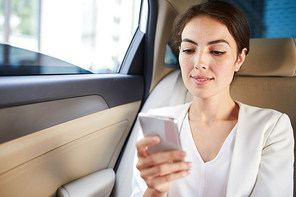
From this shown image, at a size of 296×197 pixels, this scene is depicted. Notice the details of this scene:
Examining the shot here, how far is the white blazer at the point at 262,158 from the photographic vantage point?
89cm

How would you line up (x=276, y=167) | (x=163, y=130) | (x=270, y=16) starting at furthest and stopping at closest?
(x=270, y=16), (x=276, y=167), (x=163, y=130)

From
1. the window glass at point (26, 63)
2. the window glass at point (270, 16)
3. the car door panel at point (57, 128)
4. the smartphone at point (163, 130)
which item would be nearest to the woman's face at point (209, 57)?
the smartphone at point (163, 130)

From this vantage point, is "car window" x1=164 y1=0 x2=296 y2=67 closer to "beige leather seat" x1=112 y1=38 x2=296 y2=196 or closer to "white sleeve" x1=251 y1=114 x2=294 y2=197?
"beige leather seat" x1=112 y1=38 x2=296 y2=196

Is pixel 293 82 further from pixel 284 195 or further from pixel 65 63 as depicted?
pixel 65 63

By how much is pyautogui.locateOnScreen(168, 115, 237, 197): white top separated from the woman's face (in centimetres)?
25

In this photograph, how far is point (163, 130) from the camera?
621mm

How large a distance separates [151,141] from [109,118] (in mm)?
728

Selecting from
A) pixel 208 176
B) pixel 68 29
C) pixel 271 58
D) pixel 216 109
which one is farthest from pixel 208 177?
pixel 68 29

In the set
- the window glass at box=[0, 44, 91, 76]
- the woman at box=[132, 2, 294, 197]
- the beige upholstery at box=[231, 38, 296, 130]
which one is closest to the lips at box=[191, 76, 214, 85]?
the woman at box=[132, 2, 294, 197]

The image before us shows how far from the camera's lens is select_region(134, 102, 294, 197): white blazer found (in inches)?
34.9

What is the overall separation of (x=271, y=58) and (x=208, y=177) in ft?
2.51

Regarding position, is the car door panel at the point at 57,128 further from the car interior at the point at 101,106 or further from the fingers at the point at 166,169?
the fingers at the point at 166,169

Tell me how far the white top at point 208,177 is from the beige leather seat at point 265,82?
1.42 ft

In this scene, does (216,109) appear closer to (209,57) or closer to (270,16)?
(209,57)
